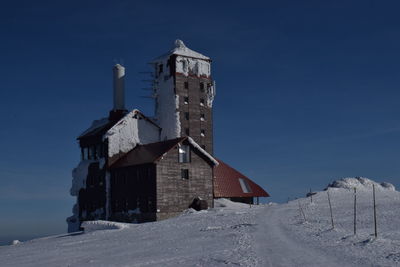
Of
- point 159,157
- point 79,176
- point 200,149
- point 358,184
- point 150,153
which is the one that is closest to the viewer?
point 159,157

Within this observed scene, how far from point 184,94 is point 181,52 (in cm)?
472

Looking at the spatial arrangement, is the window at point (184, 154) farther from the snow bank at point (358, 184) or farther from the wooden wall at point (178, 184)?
the snow bank at point (358, 184)

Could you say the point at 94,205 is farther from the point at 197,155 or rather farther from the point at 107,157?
the point at 197,155

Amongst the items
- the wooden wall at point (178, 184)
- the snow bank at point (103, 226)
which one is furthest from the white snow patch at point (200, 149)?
the snow bank at point (103, 226)

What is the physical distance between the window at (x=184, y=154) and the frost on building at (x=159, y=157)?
0.31ft

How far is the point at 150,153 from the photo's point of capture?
50.3 metres

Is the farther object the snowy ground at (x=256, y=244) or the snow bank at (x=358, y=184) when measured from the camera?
the snow bank at (x=358, y=184)

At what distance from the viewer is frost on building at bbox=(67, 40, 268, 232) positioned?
161 feet

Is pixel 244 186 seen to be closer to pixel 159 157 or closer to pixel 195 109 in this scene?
pixel 195 109

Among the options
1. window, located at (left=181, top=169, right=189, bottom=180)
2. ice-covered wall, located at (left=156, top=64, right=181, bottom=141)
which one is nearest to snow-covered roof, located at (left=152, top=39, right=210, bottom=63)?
ice-covered wall, located at (left=156, top=64, right=181, bottom=141)

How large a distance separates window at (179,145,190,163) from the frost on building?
0.09m

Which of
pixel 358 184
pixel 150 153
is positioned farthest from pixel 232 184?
pixel 358 184

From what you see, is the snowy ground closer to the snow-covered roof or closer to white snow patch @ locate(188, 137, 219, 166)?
white snow patch @ locate(188, 137, 219, 166)

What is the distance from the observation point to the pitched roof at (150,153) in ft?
161
